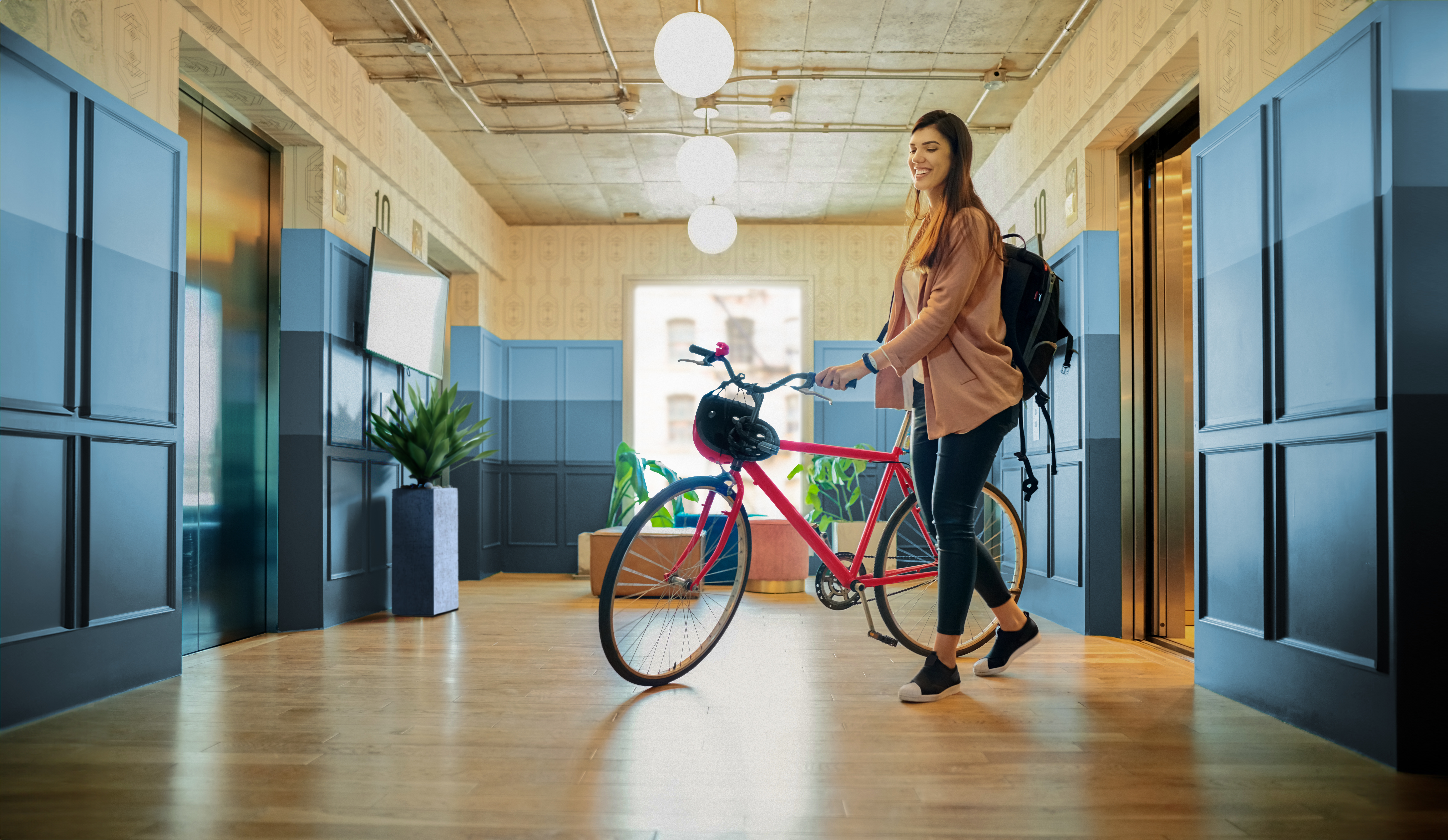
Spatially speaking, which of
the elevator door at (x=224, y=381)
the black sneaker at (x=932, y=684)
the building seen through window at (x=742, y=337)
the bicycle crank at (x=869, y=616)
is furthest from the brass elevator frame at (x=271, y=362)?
the building seen through window at (x=742, y=337)

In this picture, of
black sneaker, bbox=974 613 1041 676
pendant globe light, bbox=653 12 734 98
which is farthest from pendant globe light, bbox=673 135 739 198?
black sneaker, bbox=974 613 1041 676

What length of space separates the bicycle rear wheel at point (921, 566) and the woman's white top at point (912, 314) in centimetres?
39

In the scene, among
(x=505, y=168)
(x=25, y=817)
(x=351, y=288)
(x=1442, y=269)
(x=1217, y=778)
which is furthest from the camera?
(x=505, y=168)

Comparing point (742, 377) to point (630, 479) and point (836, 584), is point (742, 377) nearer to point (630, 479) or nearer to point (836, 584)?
point (836, 584)

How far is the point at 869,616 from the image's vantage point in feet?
→ 8.82

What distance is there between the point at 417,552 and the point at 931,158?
2978 mm

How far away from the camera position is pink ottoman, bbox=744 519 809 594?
5.08 metres

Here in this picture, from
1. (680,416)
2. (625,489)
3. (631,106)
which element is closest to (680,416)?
(680,416)

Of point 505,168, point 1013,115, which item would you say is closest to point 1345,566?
point 1013,115

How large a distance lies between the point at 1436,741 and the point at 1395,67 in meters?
1.39

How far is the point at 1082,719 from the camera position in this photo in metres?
2.16

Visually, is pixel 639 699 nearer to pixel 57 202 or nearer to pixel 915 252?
pixel 915 252

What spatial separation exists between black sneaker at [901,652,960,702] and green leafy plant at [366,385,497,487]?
2488 millimetres

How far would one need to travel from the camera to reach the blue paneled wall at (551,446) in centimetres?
709
